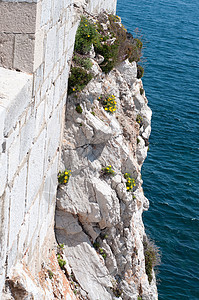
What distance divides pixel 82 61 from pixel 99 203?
11.1ft

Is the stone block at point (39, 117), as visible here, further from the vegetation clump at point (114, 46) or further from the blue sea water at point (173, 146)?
the blue sea water at point (173, 146)

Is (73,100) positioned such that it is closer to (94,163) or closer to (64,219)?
(94,163)

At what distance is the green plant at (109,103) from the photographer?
35.1 ft

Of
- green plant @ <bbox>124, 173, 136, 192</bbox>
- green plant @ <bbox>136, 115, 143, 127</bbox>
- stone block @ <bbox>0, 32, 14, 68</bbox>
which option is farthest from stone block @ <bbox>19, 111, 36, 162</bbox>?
green plant @ <bbox>136, 115, 143, 127</bbox>

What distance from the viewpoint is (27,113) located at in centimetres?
538

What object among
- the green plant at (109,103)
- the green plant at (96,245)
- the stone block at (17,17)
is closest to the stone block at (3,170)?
the stone block at (17,17)

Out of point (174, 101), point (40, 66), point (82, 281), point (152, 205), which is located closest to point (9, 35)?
point (40, 66)

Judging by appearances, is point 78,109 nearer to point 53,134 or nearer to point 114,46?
point 53,134

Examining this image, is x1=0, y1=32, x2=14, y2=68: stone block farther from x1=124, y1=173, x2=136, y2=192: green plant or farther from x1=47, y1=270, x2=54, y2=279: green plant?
x1=124, y1=173, x2=136, y2=192: green plant

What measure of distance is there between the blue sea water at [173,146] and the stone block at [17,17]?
1236cm

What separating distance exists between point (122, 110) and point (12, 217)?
754 centimetres

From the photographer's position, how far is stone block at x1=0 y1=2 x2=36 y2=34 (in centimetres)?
510

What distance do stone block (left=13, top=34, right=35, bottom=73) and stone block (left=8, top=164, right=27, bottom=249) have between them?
1.31 metres

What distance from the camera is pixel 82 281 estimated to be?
10008mm
